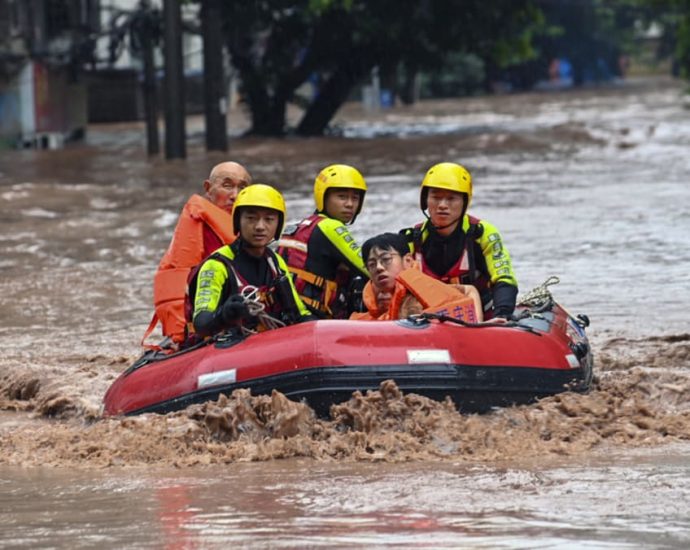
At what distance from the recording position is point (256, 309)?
27.3 ft

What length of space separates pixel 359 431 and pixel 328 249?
1.47 metres

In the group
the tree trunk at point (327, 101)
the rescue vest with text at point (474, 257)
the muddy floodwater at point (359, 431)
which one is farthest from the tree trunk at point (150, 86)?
the rescue vest with text at point (474, 257)

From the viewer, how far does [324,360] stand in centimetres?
799

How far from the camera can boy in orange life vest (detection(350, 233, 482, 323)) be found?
851cm

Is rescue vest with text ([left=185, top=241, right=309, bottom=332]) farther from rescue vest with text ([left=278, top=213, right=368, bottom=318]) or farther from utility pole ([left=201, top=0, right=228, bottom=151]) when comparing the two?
utility pole ([left=201, top=0, right=228, bottom=151])

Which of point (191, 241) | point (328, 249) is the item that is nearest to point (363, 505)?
Answer: point (328, 249)

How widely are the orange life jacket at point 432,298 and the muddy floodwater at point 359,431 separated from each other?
638 millimetres

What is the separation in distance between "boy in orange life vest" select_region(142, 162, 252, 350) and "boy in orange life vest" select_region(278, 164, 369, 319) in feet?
1.77

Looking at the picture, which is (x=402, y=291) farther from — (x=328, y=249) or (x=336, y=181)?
(x=336, y=181)

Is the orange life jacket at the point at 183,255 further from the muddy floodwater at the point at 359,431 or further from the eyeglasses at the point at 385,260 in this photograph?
the eyeglasses at the point at 385,260

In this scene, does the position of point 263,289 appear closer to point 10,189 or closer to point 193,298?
point 193,298

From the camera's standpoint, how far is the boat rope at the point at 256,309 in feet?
27.2

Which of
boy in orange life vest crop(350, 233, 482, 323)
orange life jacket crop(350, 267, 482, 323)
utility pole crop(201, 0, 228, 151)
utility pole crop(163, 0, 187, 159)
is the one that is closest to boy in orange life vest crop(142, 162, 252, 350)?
boy in orange life vest crop(350, 233, 482, 323)

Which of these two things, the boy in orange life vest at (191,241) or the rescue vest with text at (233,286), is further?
the boy in orange life vest at (191,241)
